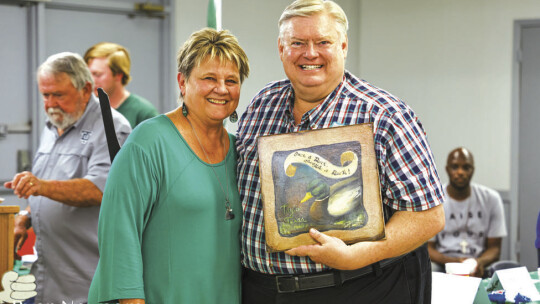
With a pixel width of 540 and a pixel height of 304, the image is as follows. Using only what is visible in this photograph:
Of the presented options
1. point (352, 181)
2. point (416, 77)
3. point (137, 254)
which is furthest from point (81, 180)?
point (416, 77)

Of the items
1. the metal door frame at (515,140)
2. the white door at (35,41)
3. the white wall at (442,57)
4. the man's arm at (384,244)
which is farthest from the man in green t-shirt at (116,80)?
the metal door frame at (515,140)

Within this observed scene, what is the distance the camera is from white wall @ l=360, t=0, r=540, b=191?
5.46 metres

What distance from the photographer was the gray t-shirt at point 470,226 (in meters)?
4.21

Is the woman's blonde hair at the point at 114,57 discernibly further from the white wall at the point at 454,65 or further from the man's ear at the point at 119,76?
the white wall at the point at 454,65

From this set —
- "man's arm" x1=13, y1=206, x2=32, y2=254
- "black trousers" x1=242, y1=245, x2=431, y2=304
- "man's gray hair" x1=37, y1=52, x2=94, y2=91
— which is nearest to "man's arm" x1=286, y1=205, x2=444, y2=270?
"black trousers" x1=242, y1=245, x2=431, y2=304

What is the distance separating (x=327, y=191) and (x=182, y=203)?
41 centimetres

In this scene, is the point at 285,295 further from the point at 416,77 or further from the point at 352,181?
the point at 416,77

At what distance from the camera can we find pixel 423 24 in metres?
5.84

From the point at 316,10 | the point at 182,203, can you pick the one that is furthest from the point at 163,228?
the point at 316,10

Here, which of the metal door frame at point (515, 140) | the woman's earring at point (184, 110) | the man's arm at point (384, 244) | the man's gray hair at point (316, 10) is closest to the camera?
the man's arm at point (384, 244)

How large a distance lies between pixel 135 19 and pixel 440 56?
8.94ft

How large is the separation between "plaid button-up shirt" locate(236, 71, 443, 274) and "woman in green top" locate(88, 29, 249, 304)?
68 millimetres

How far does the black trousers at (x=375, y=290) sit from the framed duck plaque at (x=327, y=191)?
21 cm

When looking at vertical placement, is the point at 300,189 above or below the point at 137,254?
above
